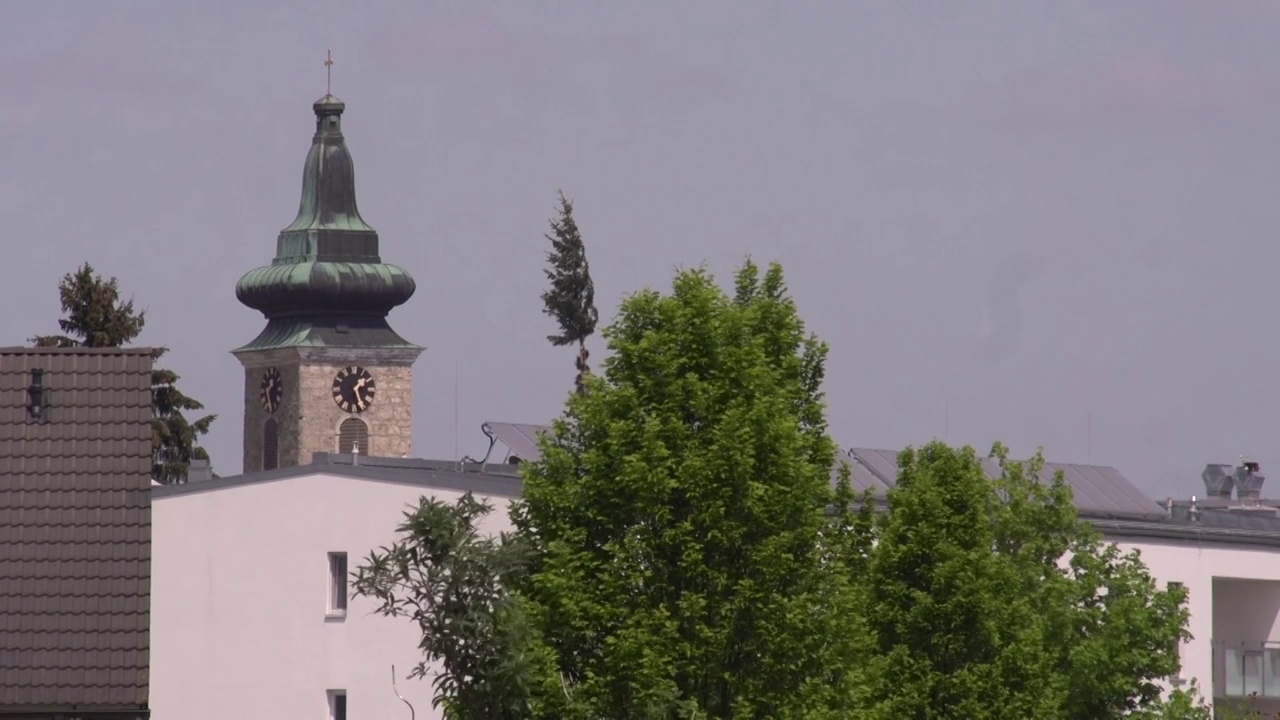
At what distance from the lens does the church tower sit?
124m

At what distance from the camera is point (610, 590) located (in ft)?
84.2

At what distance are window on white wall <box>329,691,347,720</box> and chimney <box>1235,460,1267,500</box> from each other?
104 feet

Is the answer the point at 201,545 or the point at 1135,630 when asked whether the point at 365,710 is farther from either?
the point at 1135,630

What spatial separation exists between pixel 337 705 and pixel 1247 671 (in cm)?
1738

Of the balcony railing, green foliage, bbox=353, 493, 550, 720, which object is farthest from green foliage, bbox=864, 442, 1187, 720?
the balcony railing

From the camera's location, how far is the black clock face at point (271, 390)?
126 metres

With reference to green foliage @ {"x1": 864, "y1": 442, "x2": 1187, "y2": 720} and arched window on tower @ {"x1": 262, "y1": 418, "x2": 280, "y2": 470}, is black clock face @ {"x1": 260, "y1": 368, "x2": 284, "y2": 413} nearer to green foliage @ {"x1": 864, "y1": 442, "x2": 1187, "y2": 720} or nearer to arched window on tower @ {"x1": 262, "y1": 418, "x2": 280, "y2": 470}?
arched window on tower @ {"x1": 262, "y1": 418, "x2": 280, "y2": 470}

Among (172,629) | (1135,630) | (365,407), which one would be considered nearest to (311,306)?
(365,407)

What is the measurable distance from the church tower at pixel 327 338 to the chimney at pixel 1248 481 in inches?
2168

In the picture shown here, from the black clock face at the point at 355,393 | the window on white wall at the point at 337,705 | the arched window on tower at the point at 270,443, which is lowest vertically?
the window on white wall at the point at 337,705

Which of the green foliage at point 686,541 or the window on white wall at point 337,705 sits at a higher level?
the green foliage at point 686,541

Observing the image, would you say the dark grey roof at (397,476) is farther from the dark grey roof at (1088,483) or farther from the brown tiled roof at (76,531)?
the brown tiled roof at (76,531)

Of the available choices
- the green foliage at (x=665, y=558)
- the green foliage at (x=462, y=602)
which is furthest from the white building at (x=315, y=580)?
the green foliage at (x=462, y=602)

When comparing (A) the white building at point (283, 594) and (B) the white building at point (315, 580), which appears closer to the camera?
(A) the white building at point (283, 594)
